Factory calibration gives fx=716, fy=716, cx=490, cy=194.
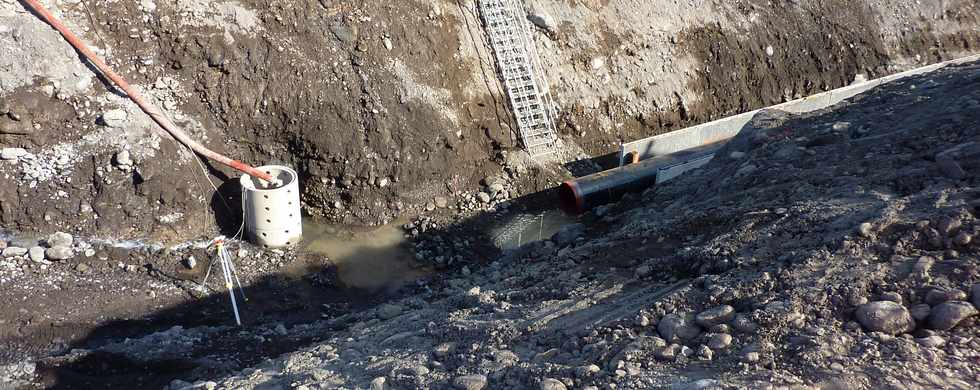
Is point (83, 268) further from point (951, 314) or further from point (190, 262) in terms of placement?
point (951, 314)

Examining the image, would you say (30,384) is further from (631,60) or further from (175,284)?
(631,60)

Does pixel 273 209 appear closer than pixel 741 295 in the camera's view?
No

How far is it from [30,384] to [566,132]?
1020 centimetres

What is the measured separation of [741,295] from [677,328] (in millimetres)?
722

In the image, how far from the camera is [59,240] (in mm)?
11086

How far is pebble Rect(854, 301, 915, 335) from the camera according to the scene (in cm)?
561

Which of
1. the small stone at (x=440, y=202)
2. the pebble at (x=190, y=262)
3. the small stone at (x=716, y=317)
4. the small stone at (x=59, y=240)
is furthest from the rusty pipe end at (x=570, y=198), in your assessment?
the small stone at (x=59, y=240)

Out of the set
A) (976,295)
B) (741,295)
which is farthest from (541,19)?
(976,295)

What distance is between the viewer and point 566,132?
15.0m

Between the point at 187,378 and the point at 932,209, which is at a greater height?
the point at 932,209

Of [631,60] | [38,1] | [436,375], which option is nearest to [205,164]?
[38,1]

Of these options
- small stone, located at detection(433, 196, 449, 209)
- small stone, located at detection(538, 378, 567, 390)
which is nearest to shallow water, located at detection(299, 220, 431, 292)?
small stone, located at detection(433, 196, 449, 209)

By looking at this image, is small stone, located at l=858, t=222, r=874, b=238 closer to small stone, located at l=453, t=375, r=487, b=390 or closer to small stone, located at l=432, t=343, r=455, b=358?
small stone, located at l=453, t=375, r=487, b=390

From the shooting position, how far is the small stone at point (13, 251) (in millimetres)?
10797
